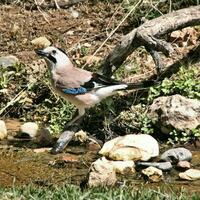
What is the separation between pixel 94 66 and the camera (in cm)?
761

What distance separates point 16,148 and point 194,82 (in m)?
1.80

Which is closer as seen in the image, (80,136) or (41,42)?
(80,136)

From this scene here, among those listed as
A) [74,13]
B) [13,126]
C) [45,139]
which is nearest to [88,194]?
[45,139]

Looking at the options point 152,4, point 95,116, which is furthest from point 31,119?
point 152,4

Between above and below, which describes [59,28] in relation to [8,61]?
above

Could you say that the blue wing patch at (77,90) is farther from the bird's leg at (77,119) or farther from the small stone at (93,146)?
the small stone at (93,146)

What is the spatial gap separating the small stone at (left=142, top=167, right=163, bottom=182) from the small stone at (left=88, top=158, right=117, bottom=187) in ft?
1.07

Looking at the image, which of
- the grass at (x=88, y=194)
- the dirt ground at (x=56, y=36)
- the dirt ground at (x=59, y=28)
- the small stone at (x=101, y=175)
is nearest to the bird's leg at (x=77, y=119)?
the dirt ground at (x=56, y=36)

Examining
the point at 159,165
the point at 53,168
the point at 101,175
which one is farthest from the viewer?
the point at 53,168

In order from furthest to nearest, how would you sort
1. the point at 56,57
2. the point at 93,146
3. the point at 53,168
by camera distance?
the point at 56,57
the point at 93,146
the point at 53,168

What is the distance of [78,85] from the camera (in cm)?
652

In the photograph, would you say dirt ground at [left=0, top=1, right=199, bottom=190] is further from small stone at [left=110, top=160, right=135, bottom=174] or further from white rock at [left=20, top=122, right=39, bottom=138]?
small stone at [left=110, top=160, right=135, bottom=174]

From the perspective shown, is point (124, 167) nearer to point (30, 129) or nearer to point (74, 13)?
point (30, 129)

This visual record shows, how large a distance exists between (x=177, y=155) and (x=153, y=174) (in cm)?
46
